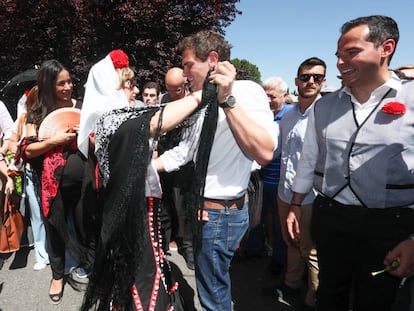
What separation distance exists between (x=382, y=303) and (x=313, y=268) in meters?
0.91

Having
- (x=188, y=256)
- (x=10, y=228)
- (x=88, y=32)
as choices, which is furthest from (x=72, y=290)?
(x=88, y=32)

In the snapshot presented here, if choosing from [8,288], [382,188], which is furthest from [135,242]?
[8,288]

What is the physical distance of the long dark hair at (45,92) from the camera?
8.70 ft

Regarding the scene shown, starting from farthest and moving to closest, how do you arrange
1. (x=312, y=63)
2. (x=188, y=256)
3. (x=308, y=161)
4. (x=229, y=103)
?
1. (x=188, y=256)
2. (x=312, y=63)
3. (x=308, y=161)
4. (x=229, y=103)

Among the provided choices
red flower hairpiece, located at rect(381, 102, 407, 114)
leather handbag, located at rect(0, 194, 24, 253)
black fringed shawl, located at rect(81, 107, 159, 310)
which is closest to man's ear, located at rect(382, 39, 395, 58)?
red flower hairpiece, located at rect(381, 102, 407, 114)

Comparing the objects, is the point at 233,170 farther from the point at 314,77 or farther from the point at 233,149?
the point at 314,77

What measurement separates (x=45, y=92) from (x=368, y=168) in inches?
98.6

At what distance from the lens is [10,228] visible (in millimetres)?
3383

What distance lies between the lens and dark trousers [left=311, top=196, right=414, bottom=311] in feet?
5.36

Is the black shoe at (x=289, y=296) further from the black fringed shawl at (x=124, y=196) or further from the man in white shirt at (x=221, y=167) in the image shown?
the black fringed shawl at (x=124, y=196)

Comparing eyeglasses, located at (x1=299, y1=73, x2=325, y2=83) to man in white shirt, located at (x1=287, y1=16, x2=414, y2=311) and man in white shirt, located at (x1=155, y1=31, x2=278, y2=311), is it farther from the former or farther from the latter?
man in white shirt, located at (x1=155, y1=31, x2=278, y2=311)

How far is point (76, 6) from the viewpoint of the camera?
7.61 metres

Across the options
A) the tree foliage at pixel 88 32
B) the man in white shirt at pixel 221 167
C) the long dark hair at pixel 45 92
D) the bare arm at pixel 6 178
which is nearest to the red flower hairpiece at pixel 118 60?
the man in white shirt at pixel 221 167

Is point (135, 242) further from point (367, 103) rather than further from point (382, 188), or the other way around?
point (367, 103)
